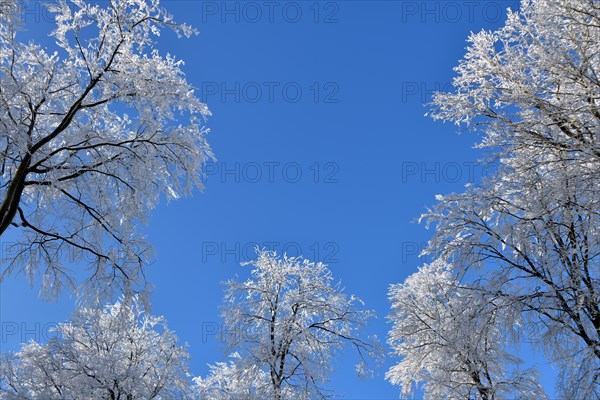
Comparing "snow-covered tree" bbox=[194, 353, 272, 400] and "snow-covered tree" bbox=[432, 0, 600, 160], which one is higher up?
"snow-covered tree" bbox=[432, 0, 600, 160]

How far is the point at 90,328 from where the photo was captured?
41.5ft

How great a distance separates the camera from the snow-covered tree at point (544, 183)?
271 inches

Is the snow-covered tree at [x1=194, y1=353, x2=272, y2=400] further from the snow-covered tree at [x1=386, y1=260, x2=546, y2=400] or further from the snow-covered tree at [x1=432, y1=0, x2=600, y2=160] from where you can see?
the snow-covered tree at [x1=432, y1=0, x2=600, y2=160]

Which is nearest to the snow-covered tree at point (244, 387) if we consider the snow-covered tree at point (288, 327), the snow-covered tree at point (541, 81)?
the snow-covered tree at point (288, 327)

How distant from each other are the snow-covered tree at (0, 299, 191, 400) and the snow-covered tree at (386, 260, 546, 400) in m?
6.42

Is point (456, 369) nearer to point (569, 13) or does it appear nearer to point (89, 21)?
point (569, 13)

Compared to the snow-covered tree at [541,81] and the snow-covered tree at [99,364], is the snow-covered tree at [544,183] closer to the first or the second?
the snow-covered tree at [541,81]

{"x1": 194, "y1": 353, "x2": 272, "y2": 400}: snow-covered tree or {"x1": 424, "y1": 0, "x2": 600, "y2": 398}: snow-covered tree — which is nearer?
{"x1": 424, "y1": 0, "x2": 600, "y2": 398}: snow-covered tree

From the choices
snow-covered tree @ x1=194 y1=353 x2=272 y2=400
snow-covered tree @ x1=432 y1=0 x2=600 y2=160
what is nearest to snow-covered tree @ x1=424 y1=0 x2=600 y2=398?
snow-covered tree @ x1=432 y1=0 x2=600 y2=160

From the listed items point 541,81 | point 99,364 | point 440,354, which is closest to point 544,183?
point 541,81

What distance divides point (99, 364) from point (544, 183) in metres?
10.2

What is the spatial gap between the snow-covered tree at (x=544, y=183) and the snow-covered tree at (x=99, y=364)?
697 cm

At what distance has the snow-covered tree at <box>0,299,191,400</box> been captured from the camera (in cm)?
1075

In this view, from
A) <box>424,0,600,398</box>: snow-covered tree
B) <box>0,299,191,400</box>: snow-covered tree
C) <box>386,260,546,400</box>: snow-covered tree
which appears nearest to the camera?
<box>424,0,600,398</box>: snow-covered tree
